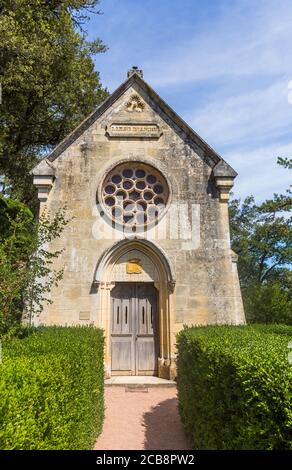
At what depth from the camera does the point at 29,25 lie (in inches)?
507

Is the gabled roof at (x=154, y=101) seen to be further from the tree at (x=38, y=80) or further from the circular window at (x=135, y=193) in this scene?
the tree at (x=38, y=80)

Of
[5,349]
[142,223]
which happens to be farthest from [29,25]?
[5,349]

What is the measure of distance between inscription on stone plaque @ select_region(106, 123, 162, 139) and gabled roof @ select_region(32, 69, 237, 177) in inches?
24.6

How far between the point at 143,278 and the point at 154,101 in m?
5.94

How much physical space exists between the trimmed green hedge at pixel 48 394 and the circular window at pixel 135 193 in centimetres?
546

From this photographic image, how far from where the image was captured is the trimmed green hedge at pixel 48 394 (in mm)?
2683

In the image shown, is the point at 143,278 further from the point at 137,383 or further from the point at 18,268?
the point at 18,268

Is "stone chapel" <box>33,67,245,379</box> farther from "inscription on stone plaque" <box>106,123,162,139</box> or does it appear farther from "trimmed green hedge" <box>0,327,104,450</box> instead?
"trimmed green hedge" <box>0,327,104,450</box>

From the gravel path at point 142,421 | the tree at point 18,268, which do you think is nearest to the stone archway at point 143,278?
the gravel path at point 142,421

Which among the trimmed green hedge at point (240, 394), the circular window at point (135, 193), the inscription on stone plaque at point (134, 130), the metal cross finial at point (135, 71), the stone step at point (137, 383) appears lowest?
the stone step at point (137, 383)

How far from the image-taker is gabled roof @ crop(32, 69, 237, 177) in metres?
10.6
